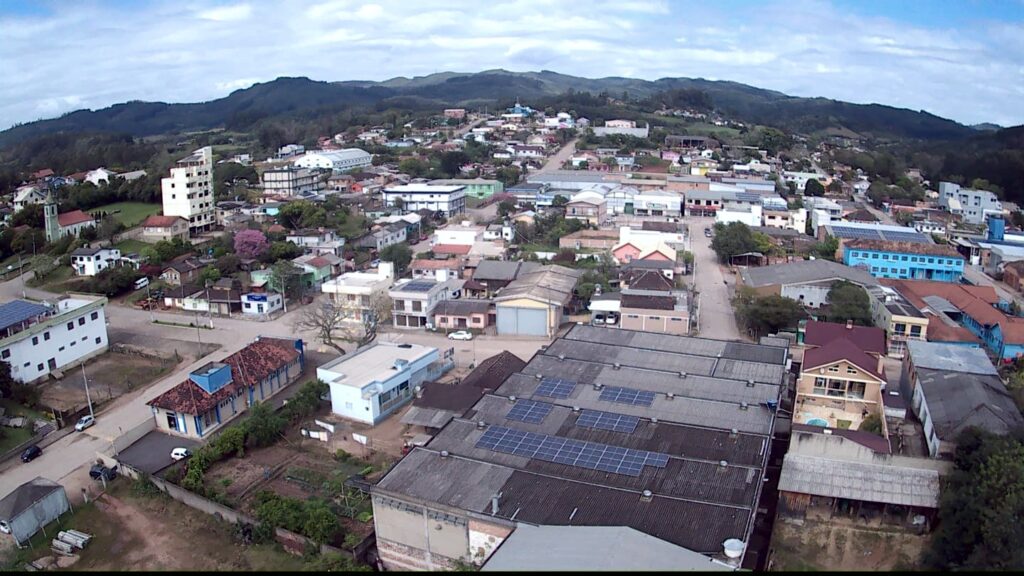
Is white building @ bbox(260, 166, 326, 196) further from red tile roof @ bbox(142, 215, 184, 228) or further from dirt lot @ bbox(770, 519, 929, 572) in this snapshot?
dirt lot @ bbox(770, 519, 929, 572)

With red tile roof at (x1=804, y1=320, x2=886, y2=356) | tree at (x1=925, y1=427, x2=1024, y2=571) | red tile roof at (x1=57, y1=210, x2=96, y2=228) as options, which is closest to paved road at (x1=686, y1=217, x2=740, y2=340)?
red tile roof at (x1=804, y1=320, x2=886, y2=356)

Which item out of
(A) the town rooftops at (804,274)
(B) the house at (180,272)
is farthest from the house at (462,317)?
(B) the house at (180,272)

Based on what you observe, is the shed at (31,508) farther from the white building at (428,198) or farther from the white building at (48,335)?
the white building at (428,198)

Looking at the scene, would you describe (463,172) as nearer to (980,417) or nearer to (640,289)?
(640,289)

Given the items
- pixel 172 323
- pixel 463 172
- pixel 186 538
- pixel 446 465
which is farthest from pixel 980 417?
pixel 463 172

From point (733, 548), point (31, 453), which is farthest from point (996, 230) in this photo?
point (31, 453)

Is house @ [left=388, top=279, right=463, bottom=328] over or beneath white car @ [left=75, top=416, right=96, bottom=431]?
over
